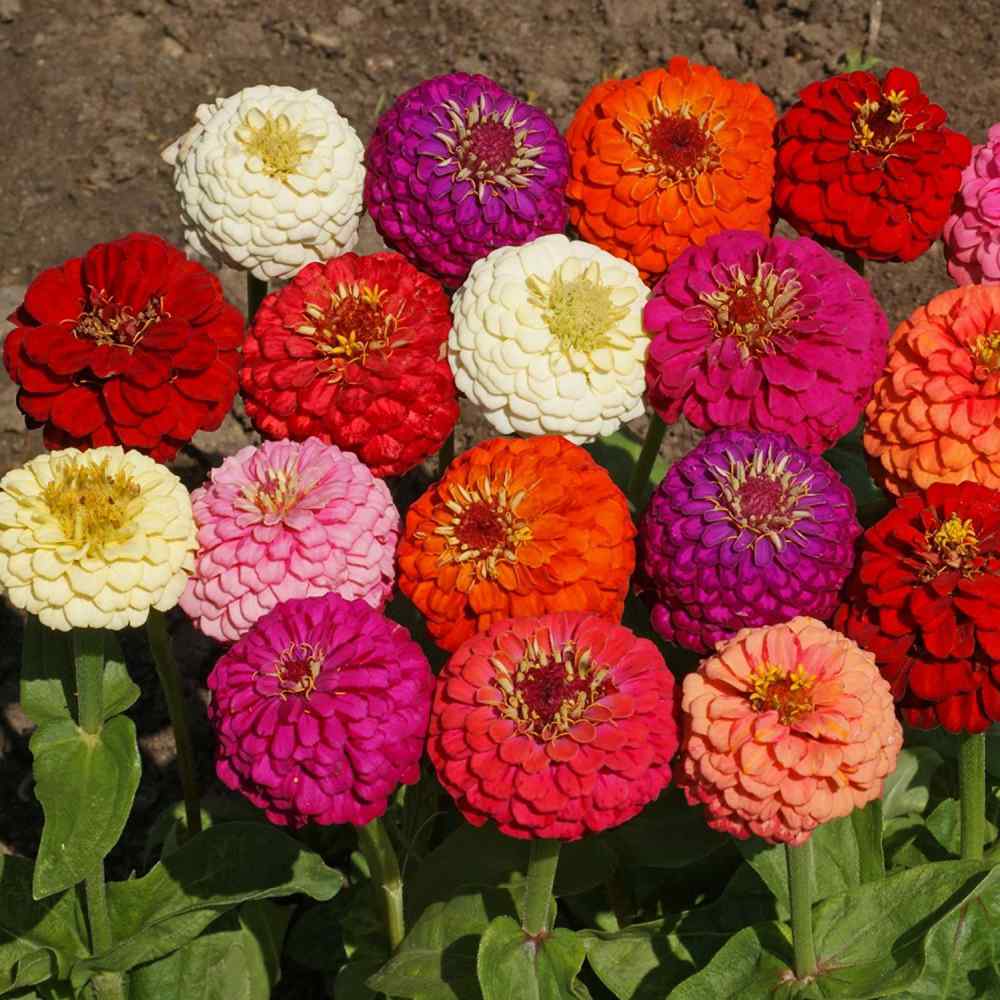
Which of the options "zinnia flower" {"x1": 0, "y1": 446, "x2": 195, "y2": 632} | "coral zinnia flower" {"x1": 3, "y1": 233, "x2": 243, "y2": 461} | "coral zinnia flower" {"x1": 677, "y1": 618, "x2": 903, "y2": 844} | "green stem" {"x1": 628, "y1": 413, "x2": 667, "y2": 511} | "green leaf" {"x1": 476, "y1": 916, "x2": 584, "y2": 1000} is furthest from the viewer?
"green stem" {"x1": 628, "y1": 413, "x2": 667, "y2": 511}

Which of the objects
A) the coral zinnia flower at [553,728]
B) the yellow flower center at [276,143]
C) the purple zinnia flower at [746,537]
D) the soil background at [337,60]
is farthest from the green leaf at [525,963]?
the soil background at [337,60]

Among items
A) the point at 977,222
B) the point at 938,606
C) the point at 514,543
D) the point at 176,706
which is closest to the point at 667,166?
the point at 977,222

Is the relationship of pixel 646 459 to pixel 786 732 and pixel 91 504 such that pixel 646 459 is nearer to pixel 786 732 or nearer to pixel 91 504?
pixel 786 732

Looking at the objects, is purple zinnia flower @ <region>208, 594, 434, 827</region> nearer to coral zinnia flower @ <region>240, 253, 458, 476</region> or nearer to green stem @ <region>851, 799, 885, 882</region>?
coral zinnia flower @ <region>240, 253, 458, 476</region>

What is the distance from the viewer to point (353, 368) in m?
2.57

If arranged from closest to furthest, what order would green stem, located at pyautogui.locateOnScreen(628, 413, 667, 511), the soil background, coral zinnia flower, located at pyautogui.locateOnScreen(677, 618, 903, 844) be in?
coral zinnia flower, located at pyautogui.locateOnScreen(677, 618, 903, 844) → green stem, located at pyautogui.locateOnScreen(628, 413, 667, 511) → the soil background

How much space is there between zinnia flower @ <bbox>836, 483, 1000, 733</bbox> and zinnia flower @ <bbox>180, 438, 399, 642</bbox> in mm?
826

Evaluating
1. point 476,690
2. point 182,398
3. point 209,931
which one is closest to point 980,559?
point 476,690

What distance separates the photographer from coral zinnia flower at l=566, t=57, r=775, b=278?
2.75 m

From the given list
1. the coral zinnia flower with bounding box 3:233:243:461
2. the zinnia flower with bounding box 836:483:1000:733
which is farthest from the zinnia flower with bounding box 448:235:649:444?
the zinnia flower with bounding box 836:483:1000:733

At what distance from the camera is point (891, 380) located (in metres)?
2.58

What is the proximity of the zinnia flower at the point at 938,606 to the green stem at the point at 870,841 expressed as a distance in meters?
0.33

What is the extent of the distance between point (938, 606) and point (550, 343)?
808mm

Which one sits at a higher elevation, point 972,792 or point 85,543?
point 85,543
